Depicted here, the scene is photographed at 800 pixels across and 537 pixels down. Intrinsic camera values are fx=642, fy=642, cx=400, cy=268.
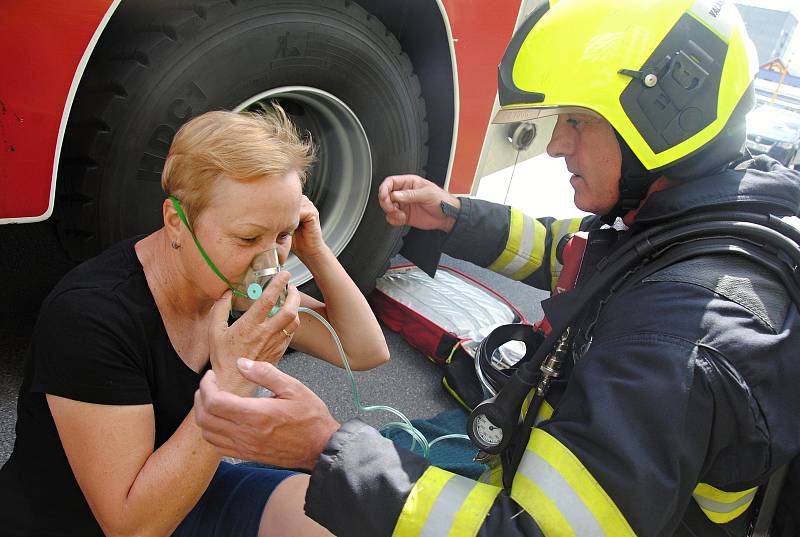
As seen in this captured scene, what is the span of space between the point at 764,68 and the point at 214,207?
41.9 ft

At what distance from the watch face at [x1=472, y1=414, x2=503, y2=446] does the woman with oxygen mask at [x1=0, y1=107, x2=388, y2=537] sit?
1.51ft

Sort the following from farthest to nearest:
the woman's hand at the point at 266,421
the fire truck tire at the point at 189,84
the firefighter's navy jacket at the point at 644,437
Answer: the fire truck tire at the point at 189,84
the woman's hand at the point at 266,421
the firefighter's navy jacket at the point at 644,437

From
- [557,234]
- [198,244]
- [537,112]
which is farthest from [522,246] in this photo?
[198,244]

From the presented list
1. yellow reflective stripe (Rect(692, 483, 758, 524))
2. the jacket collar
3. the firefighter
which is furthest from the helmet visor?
yellow reflective stripe (Rect(692, 483, 758, 524))

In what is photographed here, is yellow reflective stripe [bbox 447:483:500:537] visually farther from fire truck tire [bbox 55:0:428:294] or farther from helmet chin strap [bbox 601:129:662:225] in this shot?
fire truck tire [bbox 55:0:428:294]

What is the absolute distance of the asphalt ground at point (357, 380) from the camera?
2.22m

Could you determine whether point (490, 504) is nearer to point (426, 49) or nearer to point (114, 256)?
point (114, 256)

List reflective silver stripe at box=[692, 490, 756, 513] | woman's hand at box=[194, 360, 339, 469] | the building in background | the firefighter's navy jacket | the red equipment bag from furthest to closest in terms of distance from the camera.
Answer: the building in background, the red equipment bag, reflective silver stripe at box=[692, 490, 756, 513], woman's hand at box=[194, 360, 339, 469], the firefighter's navy jacket

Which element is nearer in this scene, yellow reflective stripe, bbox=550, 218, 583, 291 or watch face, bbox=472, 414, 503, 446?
watch face, bbox=472, 414, 503, 446

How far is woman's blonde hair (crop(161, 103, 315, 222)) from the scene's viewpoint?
1.36 meters

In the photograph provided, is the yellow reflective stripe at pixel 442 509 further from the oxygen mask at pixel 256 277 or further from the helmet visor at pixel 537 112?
the helmet visor at pixel 537 112

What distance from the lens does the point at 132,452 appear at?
4.16 ft

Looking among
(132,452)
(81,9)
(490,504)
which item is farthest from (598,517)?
(81,9)

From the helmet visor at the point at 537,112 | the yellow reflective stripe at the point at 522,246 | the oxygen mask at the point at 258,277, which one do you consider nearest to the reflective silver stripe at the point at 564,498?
the oxygen mask at the point at 258,277
